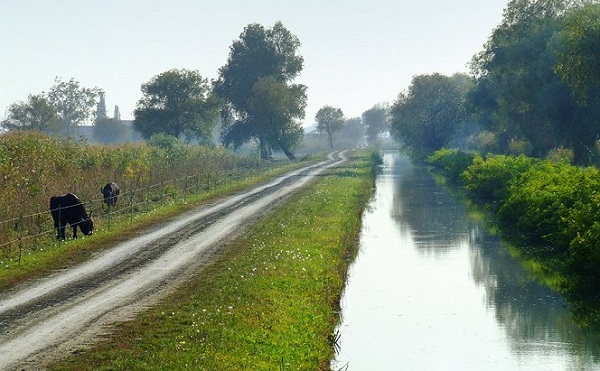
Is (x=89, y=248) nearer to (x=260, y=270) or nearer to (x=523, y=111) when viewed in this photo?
(x=260, y=270)

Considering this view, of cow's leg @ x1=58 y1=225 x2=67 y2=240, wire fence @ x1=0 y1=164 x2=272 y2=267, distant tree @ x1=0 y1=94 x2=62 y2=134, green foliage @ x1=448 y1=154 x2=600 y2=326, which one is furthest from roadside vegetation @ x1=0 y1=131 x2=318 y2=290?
distant tree @ x1=0 y1=94 x2=62 y2=134

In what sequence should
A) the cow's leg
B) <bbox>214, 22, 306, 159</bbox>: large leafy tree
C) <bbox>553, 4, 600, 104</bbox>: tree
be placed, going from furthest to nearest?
<bbox>214, 22, 306, 159</bbox>: large leafy tree < <bbox>553, 4, 600, 104</bbox>: tree < the cow's leg

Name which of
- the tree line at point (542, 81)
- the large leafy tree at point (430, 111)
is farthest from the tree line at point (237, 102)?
the tree line at point (542, 81)

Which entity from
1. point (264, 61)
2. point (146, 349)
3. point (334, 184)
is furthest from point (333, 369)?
point (264, 61)

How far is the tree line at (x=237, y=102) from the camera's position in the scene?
109875 millimetres

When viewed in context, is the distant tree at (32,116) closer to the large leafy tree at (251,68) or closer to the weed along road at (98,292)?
the large leafy tree at (251,68)

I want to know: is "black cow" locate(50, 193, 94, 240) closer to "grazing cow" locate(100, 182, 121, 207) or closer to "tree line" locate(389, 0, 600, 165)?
"grazing cow" locate(100, 182, 121, 207)

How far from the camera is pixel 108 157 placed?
48.2 meters

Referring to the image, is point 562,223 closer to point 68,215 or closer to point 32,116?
point 68,215

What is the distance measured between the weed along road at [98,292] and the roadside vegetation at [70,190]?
1595mm

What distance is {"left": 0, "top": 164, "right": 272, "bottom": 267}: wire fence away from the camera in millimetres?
28281

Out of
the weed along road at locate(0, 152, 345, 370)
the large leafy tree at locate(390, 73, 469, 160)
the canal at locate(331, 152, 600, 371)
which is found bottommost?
the canal at locate(331, 152, 600, 371)

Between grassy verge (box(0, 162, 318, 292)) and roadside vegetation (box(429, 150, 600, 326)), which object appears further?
grassy verge (box(0, 162, 318, 292))

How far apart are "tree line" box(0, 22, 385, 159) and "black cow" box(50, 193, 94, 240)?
77879 mm
